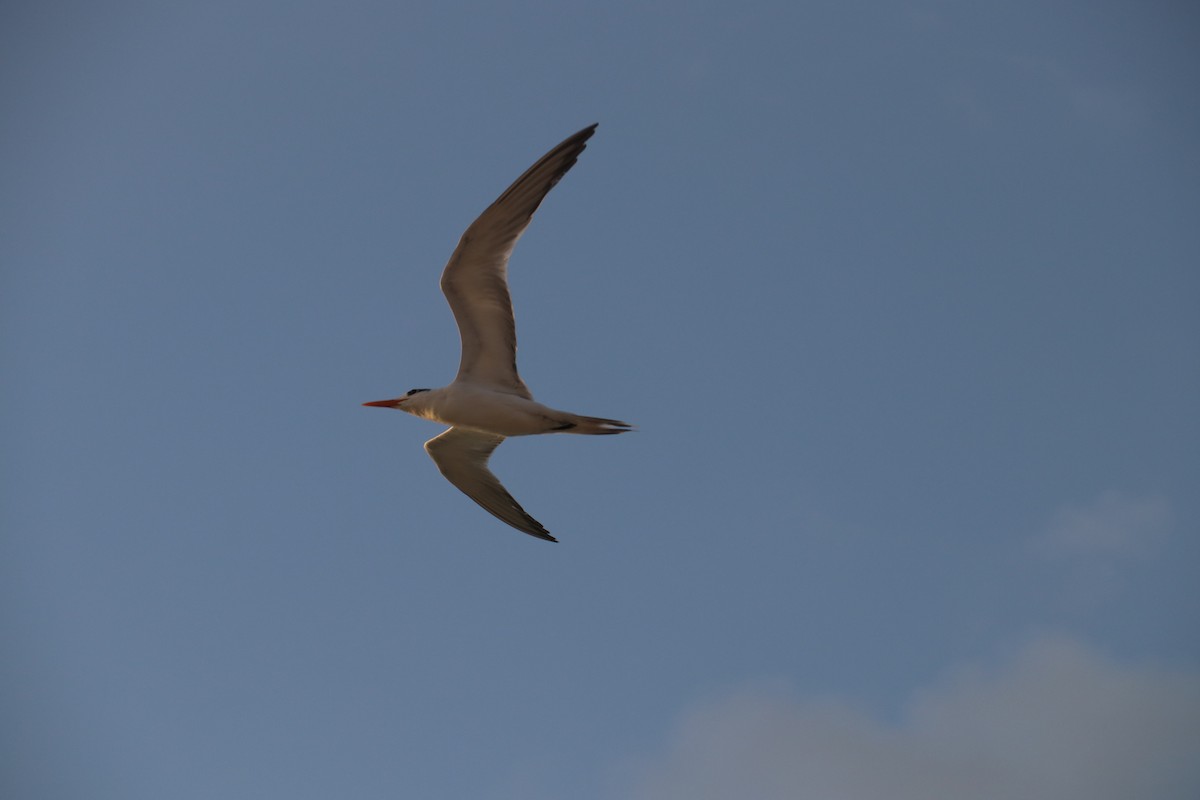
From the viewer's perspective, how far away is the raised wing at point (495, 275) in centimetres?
1159

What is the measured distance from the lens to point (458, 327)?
12.4 m

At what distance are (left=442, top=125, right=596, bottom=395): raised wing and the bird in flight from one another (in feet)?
0.04

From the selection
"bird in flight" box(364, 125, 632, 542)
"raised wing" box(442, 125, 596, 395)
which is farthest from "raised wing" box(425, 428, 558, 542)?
"raised wing" box(442, 125, 596, 395)

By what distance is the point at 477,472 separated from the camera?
14.0m

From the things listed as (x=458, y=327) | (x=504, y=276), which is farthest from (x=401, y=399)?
(x=504, y=276)

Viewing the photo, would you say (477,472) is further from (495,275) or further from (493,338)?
(495,275)

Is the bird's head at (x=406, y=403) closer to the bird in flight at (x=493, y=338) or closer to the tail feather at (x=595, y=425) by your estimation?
the bird in flight at (x=493, y=338)

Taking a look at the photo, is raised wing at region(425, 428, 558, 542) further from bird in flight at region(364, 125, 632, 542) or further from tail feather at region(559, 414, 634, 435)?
tail feather at region(559, 414, 634, 435)

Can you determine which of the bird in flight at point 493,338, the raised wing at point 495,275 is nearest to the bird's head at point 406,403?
the bird in flight at point 493,338

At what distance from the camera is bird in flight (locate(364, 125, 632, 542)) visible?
1165 cm

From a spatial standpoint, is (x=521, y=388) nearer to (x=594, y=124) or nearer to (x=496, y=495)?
(x=496, y=495)

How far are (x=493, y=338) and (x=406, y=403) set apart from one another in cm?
171

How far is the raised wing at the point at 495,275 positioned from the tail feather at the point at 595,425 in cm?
87

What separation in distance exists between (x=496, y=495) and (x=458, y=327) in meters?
2.71
